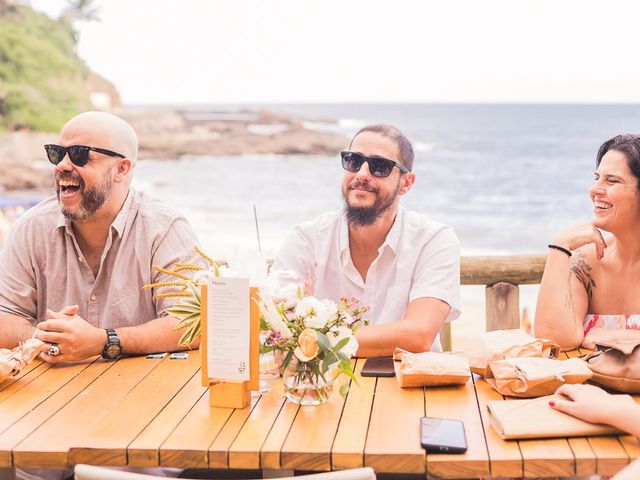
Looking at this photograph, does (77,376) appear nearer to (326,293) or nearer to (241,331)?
(241,331)

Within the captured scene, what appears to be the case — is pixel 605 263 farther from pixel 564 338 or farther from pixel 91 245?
pixel 91 245

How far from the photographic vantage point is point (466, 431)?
1.91 m

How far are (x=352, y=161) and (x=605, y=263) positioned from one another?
108 centimetres

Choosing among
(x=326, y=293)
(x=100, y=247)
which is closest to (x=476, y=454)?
(x=326, y=293)

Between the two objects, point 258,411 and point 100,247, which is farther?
point 100,247

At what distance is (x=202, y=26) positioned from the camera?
39.7 metres

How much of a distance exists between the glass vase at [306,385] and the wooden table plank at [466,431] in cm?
29

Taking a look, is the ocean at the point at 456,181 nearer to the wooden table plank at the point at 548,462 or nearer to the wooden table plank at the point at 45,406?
the wooden table plank at the point at 45,406

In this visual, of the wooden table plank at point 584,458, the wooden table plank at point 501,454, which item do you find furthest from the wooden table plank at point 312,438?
the wooden table plank at point 584,458

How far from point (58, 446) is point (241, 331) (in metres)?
0.55

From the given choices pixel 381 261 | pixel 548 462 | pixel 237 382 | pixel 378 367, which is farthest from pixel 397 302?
pixel 548 462

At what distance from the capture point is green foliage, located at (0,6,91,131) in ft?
93.9

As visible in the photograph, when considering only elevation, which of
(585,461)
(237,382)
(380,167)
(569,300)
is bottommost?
(585,461)

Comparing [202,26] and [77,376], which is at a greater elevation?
[202,26]
